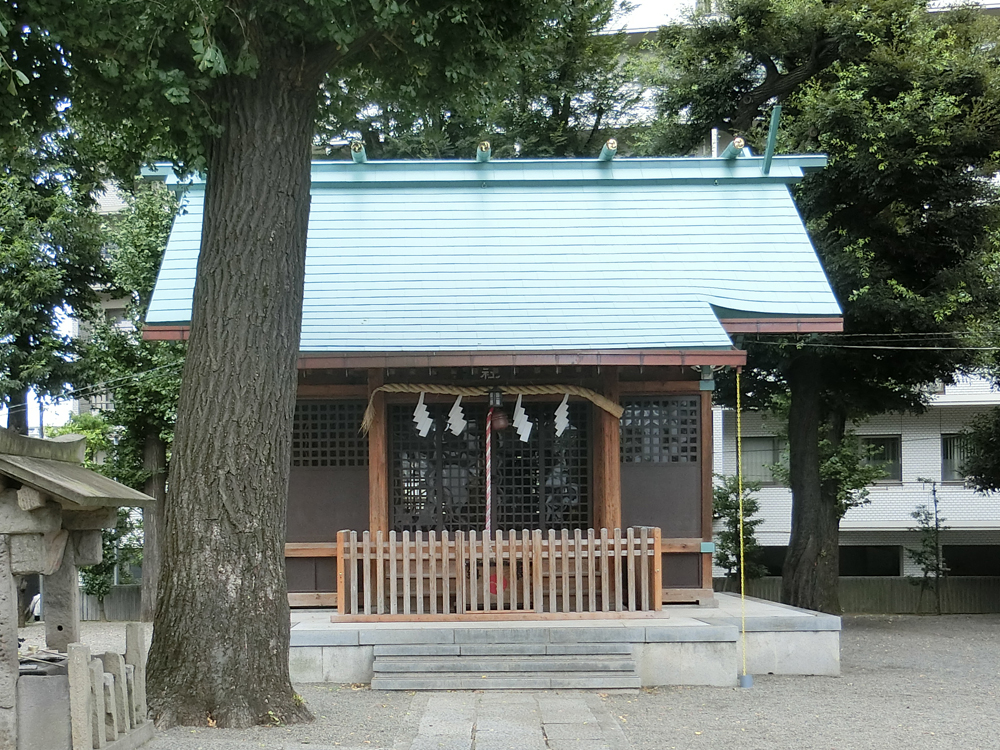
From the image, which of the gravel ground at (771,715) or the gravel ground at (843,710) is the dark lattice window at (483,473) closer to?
the gravel ground at (771,715)

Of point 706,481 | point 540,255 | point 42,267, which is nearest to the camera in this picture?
point 706,481

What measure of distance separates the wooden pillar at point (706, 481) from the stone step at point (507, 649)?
2.98m

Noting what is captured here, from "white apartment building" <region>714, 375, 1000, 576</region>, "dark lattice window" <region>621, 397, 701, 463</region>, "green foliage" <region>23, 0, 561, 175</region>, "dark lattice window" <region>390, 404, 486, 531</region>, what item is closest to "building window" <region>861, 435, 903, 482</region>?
"white apartment building" <region>714, 375, 1000, 576</region>

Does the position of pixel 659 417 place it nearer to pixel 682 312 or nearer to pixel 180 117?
pixel 682 312

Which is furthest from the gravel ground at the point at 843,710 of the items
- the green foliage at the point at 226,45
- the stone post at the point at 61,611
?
the green foliage at the point at 226,45

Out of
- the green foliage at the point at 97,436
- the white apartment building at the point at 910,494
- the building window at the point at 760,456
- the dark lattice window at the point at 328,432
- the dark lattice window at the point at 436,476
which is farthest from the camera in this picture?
the building window at the point at 760,456

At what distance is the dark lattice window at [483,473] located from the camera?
1424 centimetres

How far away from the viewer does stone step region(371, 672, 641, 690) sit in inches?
420

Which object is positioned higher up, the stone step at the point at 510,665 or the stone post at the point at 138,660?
the stone post at the point at 138,660

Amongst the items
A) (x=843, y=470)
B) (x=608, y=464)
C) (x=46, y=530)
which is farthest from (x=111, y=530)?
(x=46, y=530)

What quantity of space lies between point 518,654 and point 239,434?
451 cm

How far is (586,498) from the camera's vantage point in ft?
47.1

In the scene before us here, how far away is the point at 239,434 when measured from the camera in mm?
8117

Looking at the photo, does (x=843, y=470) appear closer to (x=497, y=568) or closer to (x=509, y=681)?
(x=497, y=568)
